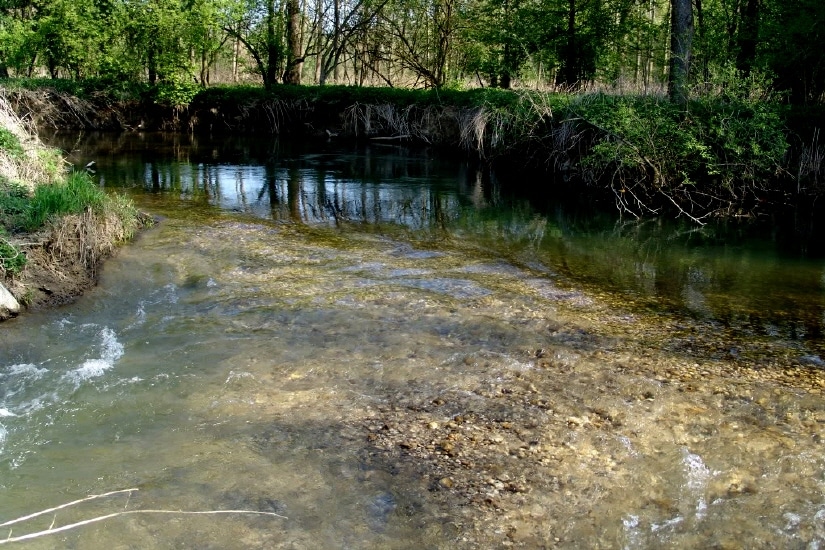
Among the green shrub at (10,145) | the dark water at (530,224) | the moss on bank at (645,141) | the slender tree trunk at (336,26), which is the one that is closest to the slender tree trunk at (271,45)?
the slender tree trunk at (336,26)

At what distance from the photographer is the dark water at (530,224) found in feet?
26.0

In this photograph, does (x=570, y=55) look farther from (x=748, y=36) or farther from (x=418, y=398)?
(x=418, y=398)

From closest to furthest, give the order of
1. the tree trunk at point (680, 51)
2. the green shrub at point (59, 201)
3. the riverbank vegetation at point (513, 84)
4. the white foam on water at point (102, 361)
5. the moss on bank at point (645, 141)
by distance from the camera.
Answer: the white foam on water at point (102, 361) → the green shrub at point (59, 201) → the moss on bank at point (645, 141) → the riverbank vegetation at point (513, 84) → the tree trunk at point (680, 51)

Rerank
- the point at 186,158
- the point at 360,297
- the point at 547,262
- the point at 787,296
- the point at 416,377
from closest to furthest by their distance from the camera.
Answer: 1. the point at 416,377
2. the point at 360,297
3. the point at 787,296
4. the point at 547,262
5. the point at 186,158

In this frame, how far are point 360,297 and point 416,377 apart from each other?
193 centimetres

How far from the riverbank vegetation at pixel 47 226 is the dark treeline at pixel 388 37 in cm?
1215

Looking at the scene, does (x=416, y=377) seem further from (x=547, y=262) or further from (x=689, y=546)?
(x=547, y=262)

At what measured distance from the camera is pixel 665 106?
12.3 meters

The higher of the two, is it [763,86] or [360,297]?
[763,86]

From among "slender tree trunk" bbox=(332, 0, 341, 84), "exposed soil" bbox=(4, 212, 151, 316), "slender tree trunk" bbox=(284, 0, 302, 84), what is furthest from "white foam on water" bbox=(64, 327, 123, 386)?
"slender tree trunk" bbox=(284, 0, 302, 84)

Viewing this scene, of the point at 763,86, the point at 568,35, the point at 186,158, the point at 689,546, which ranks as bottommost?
the point at 689,546

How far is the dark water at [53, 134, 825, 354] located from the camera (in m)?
7.92

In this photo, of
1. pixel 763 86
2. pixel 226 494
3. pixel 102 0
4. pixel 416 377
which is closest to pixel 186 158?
pixel 102 0

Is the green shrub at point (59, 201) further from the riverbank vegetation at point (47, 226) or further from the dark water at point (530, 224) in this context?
the dark water at point (530, 224)
